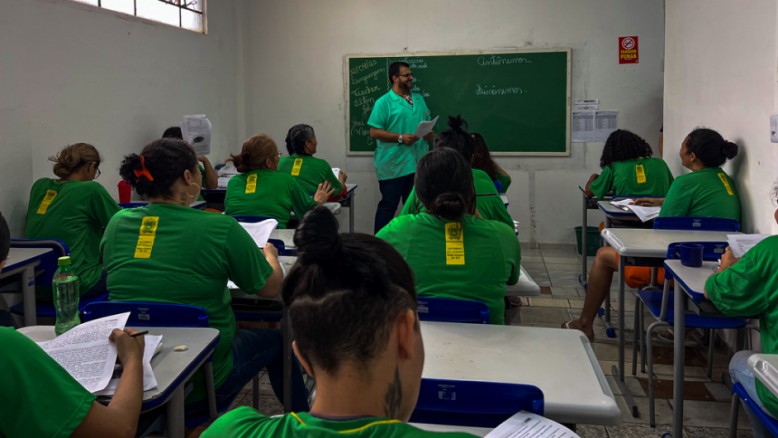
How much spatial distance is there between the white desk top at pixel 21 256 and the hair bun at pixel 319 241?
2205 mm

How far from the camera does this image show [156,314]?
1888 mm

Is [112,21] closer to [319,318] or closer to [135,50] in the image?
[135,50]

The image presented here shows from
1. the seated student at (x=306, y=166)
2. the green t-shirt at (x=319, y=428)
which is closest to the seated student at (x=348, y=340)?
the green t-shirt at (x=319, y=428)

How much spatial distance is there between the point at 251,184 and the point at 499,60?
11.2 feet

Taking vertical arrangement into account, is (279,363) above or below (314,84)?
below

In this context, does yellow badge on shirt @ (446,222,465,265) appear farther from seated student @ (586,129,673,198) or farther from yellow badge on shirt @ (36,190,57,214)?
seated student @ (586,129,673,198)

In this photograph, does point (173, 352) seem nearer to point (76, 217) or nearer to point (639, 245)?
point (76, 217)

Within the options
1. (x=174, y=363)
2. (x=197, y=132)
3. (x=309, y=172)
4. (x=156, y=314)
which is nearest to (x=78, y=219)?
(x=156, y=314)

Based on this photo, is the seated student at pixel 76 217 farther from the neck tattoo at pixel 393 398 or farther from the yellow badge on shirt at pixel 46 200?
the neck tattoo at pixel 393 398

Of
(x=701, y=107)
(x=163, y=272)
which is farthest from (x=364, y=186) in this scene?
(x=163, y=272)

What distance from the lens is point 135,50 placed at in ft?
15.6

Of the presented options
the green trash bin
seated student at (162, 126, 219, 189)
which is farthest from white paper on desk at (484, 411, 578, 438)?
the green trash bin

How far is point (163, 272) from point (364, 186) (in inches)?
190

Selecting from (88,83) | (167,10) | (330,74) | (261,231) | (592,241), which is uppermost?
(167,10)
